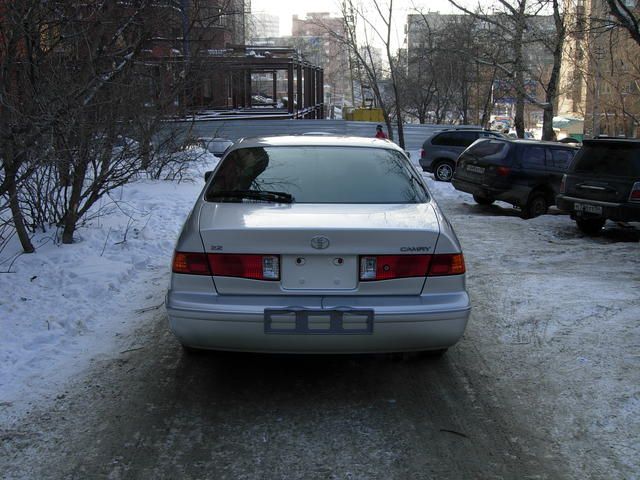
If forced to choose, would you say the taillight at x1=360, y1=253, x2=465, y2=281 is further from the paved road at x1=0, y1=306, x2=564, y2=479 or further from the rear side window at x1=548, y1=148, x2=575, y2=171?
the rear side window at x1=548, y1=148, x2=575, y2=171

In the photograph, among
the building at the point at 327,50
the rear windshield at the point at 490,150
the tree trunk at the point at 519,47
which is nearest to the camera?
the rear windshield at the point at 490,150

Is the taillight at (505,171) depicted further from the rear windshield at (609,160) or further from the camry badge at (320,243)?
the camry badge at (320,243)

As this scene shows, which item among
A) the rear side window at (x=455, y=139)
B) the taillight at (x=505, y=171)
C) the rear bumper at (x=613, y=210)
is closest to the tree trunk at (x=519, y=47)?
the rear side window at (x=455, y=139)

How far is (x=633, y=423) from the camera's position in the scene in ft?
12.2

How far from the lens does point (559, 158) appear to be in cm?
1364

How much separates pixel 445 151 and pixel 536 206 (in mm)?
7617

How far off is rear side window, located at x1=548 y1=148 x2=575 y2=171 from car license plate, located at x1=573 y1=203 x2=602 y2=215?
317 centimetres

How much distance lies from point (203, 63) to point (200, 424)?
11313mm

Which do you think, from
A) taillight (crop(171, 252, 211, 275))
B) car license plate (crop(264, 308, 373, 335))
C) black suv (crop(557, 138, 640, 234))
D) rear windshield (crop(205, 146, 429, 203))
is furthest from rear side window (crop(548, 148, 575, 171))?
taillight (crop(171, 252, 211, 275))

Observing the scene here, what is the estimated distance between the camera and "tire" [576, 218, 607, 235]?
35.4 feet

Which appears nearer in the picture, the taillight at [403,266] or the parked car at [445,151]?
the taillight at [403,266]

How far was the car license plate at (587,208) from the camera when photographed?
1013 cm

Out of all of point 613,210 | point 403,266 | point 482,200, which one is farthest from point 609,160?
point 403,266

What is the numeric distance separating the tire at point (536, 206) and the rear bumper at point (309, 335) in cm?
997
